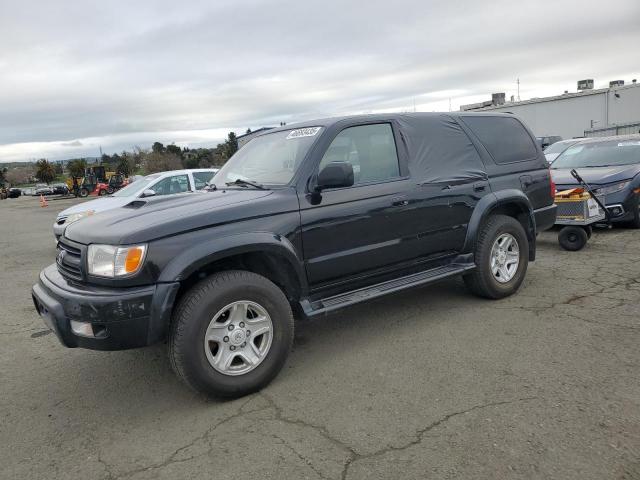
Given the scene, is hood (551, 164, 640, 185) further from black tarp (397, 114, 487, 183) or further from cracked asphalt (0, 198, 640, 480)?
black tarp (397, 114, 487, 183)

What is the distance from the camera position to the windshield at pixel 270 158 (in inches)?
162

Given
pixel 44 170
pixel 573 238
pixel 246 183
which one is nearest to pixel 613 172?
pixel 573 238

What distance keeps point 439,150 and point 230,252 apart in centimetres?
240

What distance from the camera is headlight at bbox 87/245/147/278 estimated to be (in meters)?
3.15

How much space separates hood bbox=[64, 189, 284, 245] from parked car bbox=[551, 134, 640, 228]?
6.28m

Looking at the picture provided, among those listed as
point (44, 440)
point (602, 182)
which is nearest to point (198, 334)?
point (44, 440)

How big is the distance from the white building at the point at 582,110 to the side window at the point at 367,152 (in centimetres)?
2891

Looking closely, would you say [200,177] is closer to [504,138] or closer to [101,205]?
[101,205]

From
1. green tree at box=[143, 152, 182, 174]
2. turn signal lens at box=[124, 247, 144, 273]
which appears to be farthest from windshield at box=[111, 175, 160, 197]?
green tree at box=[143, 152, 182, 174]

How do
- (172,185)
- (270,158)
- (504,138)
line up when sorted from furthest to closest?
(172,185)
(504,138)
(270,158)

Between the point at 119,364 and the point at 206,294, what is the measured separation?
150 cm

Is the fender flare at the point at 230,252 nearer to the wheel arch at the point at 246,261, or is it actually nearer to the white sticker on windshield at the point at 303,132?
the wheel arch at the point at 246,261

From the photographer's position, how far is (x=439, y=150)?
475cm

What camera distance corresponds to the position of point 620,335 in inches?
161
